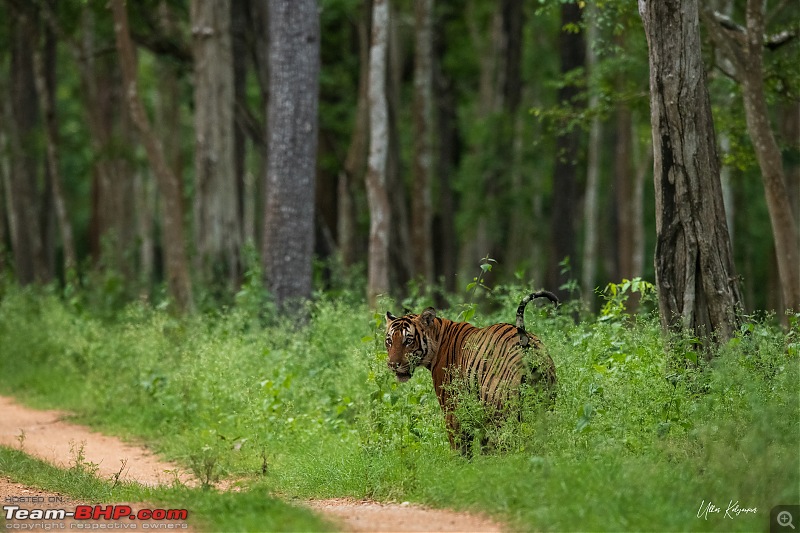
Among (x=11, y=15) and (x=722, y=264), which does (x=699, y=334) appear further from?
(x=11, y=15)

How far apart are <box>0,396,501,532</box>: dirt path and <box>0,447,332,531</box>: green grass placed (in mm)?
182

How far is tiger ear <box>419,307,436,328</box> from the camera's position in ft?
32.1

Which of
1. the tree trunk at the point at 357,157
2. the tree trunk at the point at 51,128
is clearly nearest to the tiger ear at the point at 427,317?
the tree trunk at the point at 357,157

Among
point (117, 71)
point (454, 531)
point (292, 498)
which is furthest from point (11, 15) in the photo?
point (454, 531)

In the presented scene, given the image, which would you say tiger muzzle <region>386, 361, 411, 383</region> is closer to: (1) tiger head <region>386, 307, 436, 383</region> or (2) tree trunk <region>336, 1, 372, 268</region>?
(1) tiger head <region>386, 307, 436, 383</region>

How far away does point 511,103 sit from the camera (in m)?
30.5

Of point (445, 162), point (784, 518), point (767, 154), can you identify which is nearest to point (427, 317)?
point (784, 518)

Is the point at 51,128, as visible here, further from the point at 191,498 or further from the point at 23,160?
the point at 191,498

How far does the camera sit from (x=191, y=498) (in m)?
8.57

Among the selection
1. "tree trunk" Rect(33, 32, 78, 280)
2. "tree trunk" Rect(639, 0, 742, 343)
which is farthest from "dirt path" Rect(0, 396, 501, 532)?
"tree trunk" Rect(33, 32, 78, 280)

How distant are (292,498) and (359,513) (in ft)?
4.65

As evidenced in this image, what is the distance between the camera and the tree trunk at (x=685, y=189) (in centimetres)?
1033

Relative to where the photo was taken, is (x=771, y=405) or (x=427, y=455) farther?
(x=427, y=455)
